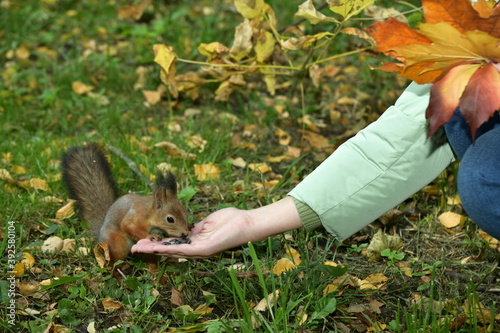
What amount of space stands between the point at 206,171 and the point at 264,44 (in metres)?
0.60

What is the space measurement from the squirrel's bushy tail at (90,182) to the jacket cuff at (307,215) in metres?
0.74

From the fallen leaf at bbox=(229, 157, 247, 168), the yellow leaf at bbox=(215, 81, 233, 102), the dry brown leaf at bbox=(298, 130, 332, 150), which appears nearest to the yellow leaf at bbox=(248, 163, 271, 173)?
the fallen leaf at bbox=(229, 157, 247, 168)

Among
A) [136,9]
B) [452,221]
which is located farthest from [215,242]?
[136,9]

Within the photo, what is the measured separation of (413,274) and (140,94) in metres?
2.01

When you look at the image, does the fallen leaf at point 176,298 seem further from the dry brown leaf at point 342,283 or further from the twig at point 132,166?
the twig at point 132,166

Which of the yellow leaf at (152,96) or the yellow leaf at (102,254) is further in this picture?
the yellow leaf at (152,96)

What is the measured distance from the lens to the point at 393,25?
1391mm

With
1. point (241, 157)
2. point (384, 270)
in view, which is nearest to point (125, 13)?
point (241, 157)

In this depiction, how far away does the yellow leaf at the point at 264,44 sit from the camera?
255 cm

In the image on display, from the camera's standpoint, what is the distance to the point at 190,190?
233 cm

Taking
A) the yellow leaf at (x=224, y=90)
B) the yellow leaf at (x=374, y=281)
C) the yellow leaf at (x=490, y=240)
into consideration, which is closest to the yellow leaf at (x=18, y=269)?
the yellow leaf at (x=374, y=281)

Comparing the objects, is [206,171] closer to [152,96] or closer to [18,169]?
[18,169]

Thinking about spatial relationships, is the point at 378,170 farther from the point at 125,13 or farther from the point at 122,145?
the point at 125,13

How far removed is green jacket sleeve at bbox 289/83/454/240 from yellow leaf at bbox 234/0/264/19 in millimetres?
866
